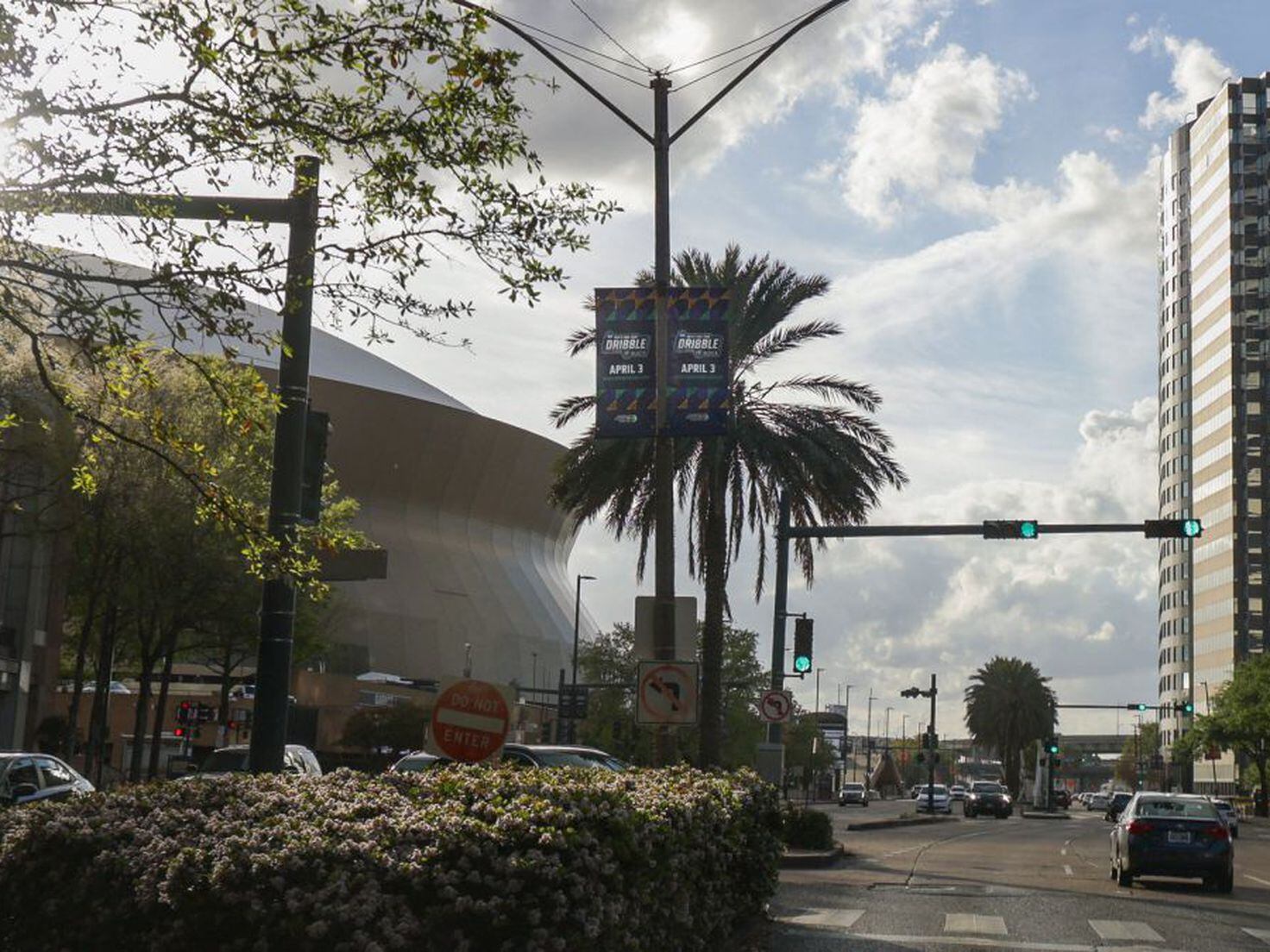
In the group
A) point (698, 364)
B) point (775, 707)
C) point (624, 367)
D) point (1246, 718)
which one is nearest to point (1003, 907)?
point (698, 364)

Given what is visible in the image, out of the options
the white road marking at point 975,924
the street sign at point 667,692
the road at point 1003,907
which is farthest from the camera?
the street sign at point 667,692

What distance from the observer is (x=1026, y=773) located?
480 feet

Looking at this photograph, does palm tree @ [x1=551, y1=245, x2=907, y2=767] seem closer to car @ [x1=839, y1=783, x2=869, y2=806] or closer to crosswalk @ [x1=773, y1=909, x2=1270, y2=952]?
crosswalk @ [x1=773, y1=909, x2=1270, y2=952]

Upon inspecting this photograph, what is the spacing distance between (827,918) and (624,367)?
655cm

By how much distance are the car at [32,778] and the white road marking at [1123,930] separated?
13066 mm

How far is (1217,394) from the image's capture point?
498 ft

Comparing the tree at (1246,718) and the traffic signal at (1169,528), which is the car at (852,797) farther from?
the traffic signal at (1169,528)

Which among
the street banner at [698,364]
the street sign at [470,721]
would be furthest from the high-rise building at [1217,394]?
the street sign at [470,721]

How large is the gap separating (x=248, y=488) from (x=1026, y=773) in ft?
374

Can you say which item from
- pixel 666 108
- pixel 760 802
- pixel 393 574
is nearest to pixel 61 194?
pixel 760 802

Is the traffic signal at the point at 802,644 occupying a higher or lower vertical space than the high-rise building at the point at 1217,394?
lower

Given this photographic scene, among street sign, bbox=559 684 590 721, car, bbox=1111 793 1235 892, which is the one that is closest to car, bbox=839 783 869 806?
street sign, bbox=559 684 590 721

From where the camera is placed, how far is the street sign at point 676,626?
20125 mm

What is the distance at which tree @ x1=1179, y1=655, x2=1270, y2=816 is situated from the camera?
9875cm
